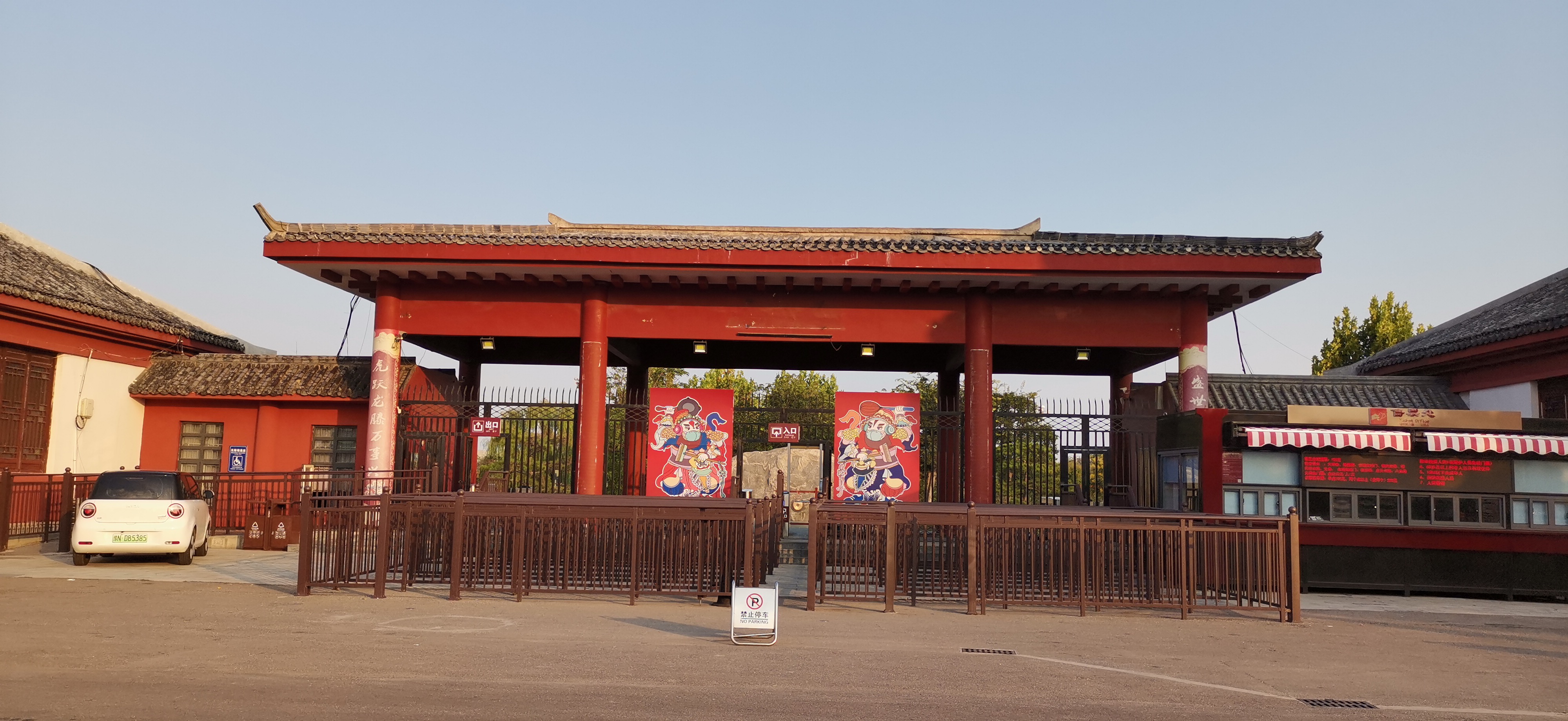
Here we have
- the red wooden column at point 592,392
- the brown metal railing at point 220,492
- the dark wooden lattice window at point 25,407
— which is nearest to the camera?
the brown metal railing at point 220,492

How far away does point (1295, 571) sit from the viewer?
432 inches

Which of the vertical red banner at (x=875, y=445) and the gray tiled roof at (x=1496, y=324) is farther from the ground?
the gray tiled roof at (x=1496, y=324)

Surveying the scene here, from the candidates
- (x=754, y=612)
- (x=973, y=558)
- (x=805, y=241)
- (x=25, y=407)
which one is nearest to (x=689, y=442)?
(x=805, y=241)

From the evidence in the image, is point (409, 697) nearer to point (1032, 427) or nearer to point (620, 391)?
point (1032, 427)

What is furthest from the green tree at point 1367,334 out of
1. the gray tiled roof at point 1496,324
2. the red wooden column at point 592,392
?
the red wooden column at point 592,392

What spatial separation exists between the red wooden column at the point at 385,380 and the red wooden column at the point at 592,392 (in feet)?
11.2

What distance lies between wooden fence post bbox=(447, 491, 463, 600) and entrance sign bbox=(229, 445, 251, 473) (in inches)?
454

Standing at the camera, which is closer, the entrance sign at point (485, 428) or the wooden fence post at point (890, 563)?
the wooden fence post at point (890, 563)

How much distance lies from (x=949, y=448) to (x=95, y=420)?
17.5 meters

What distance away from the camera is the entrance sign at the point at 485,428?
1814 centimetres

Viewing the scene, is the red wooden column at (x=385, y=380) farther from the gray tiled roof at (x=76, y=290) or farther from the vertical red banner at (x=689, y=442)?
the gray tiled roof at (x=76, y=290)

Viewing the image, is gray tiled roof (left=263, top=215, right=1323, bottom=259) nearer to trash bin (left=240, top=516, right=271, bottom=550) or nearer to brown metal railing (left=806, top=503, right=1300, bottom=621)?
trash bin (left=240, top=516, right=271, bottom=550)

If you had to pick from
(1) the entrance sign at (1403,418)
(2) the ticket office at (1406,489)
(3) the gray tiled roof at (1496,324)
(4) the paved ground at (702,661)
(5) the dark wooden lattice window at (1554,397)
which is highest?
(3) the gray tiled roof at (1496,324)

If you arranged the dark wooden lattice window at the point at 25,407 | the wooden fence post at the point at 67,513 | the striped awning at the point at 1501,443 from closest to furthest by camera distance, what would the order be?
the striped awning at the point at 1501,443 → the wooden fence post at the point at 67,513 → the dark wooden lattice window at the point at 25,407
